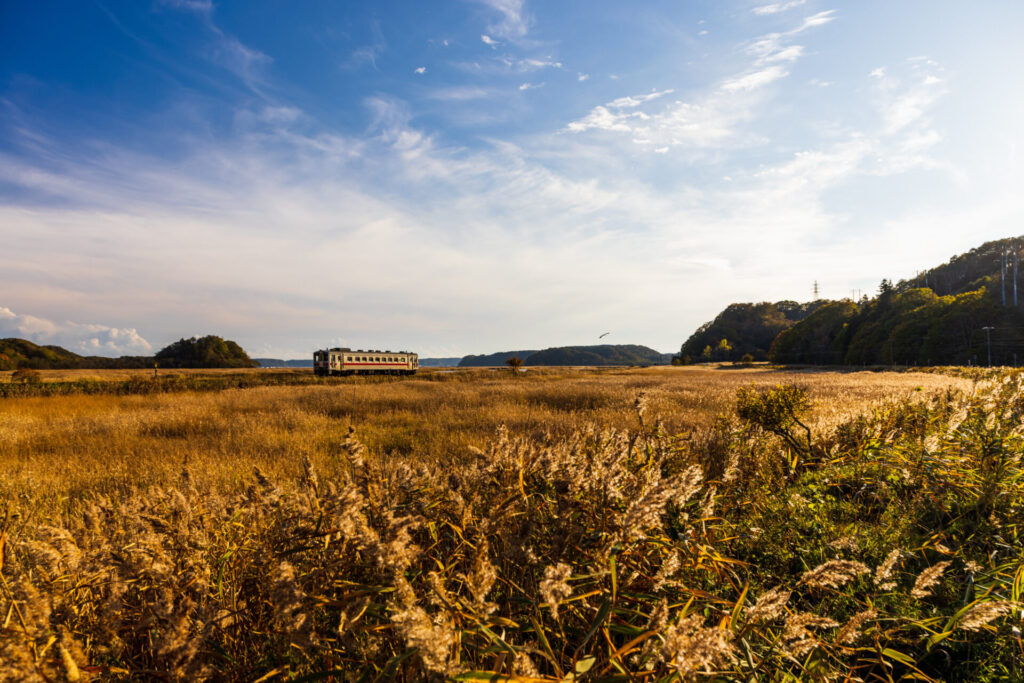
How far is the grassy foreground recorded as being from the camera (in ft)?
4.64

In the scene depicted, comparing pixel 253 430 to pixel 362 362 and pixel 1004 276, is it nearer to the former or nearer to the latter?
pixel 362 362

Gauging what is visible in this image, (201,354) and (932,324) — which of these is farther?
(201,354)

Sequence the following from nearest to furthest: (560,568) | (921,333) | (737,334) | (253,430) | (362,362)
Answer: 1. (560,568)
2. (253,430)
3. (362,362)
4. (921,333)
5. (737,334)

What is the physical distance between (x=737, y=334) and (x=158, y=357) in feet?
475

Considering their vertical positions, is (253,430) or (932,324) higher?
(932,324)

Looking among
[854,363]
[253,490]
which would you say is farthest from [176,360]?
[854,363]

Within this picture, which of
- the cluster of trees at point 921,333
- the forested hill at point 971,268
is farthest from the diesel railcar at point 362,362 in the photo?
the forested hill at point 971,268

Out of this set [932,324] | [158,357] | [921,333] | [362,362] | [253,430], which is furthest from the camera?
[158,357]

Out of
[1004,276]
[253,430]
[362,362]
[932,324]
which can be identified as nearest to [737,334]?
[1004,276]

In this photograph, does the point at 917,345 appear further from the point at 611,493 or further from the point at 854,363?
the point at 611,493

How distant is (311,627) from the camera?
154cm

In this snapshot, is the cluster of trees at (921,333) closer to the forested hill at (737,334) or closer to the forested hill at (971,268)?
the forested hill at (971,268)

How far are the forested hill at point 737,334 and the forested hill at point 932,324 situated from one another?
138 centimetres

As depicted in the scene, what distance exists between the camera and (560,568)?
4.75ft
